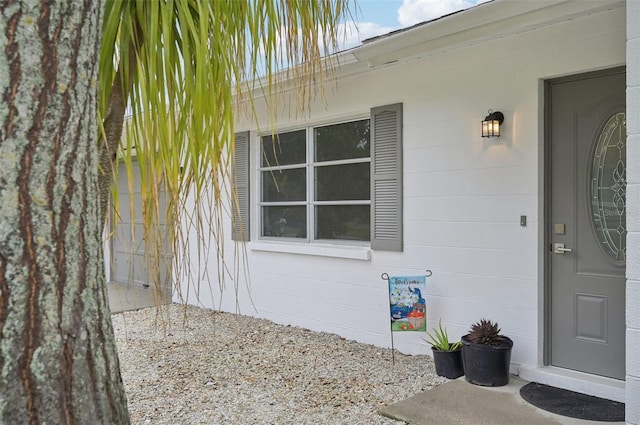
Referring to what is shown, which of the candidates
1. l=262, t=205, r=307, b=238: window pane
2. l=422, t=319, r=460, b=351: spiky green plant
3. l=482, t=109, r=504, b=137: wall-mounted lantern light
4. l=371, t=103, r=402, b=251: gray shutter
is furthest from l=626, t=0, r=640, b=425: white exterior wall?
l=262, t=205, r=307, b=238: window pane

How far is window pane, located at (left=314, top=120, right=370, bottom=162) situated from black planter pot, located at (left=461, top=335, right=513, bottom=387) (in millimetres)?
2288

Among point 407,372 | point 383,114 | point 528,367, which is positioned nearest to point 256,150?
point 383,114

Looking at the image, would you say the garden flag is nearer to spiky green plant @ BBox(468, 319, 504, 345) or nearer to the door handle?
spiky green plant @ BBox(468, 319, 504, 345)

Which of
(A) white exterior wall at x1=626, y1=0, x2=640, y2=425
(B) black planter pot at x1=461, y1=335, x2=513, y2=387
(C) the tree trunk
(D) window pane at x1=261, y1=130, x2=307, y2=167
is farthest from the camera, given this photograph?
(D) window pane at x1=261, y1=130, x2=307, y2=167

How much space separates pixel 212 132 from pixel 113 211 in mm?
407

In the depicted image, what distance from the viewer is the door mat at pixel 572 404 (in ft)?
11.4

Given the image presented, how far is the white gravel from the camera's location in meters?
3.73

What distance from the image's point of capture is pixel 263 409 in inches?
149

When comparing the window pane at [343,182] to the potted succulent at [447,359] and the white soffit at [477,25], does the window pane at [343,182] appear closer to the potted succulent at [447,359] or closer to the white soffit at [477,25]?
the white soffit at [477,25]

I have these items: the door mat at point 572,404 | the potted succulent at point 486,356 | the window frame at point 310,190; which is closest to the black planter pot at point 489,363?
the potted succulent at point 486,356

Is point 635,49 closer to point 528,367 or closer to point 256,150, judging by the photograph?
point 528,367

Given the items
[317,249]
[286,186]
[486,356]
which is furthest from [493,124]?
[286,186]

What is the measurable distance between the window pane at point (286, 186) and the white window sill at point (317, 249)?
0.54 m

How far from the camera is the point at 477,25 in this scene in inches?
148
